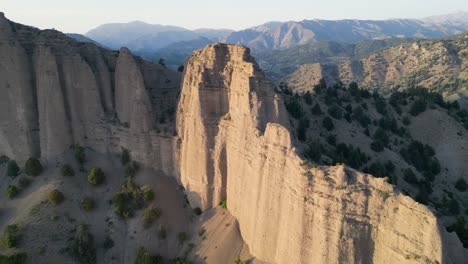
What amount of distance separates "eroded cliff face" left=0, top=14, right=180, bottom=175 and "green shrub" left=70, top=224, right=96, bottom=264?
1004 cm

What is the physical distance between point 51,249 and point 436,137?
172ft

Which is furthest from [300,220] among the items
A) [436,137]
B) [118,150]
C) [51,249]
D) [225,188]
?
[436,137]

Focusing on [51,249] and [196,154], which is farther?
[196,154]

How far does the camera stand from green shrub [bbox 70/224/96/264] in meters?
32.8

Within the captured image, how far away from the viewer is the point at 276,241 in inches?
1121

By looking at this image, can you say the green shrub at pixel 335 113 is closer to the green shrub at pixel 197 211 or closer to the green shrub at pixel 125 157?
the green shrub at pixel 197 211

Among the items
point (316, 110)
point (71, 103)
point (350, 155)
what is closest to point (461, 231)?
point (350, 155)

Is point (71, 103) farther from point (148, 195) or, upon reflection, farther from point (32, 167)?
point (148, 195)

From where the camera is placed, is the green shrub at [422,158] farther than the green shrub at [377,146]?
Yes

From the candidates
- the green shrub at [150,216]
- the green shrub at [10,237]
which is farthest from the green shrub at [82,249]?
the green shrub at [150,216]

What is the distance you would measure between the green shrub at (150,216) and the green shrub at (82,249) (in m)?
4.92

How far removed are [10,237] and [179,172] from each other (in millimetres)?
15436

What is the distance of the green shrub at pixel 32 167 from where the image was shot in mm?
40094

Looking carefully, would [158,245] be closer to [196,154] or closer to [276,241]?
[196,154]
